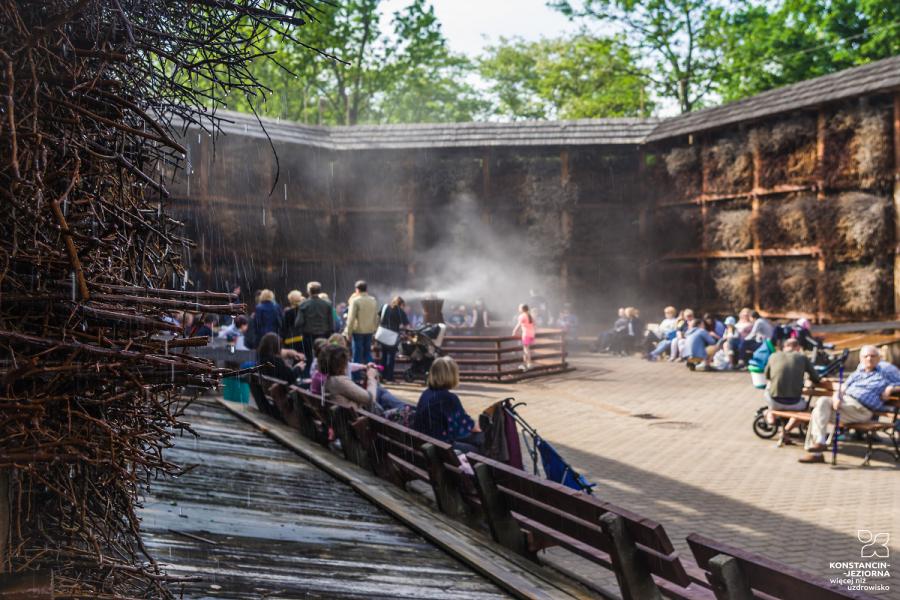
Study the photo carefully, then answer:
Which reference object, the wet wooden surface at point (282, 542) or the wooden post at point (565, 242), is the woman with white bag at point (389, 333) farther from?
the wooden post at point (565, 242)

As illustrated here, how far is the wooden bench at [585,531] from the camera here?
4.75m

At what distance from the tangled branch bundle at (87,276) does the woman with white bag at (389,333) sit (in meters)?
15.3

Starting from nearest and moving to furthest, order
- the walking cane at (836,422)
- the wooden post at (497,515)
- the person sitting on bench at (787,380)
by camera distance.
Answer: the wooden post at (497,515) < the walking cane at (836,422) < the person sitting on bench at (787,380)

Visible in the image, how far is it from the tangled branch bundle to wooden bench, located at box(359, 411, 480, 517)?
444 cm

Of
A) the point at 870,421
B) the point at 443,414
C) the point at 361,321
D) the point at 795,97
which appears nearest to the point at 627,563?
the point at 443,414

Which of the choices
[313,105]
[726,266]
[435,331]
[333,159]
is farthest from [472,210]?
[313,105]

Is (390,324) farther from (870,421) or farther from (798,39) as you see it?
(798,39)

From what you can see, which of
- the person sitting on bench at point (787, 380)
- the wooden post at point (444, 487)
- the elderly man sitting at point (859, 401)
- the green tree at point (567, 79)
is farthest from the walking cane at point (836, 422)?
the green tree at point (567, 79)

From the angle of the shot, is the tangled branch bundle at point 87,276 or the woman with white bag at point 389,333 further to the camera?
the woman with white bag at point 389,333

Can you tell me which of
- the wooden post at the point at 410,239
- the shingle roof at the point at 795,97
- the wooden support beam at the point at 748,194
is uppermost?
the shingle roof at the point at 795,97

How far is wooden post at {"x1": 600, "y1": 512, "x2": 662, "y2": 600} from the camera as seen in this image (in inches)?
195

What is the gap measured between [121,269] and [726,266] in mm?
26743

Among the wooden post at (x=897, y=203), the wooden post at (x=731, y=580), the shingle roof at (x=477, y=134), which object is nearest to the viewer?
the wooden post at (x=731, y=580)

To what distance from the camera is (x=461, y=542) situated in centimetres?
594
